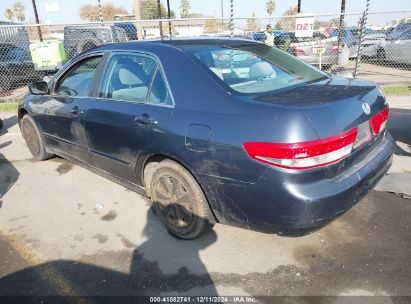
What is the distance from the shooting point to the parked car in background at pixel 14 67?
1114 cm

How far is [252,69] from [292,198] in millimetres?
1294

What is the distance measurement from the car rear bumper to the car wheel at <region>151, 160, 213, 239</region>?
9.2 inches

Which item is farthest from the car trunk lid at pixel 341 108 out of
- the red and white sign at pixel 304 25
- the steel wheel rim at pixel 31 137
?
the red and white sign at pixel 304 25

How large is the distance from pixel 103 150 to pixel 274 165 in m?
2.01

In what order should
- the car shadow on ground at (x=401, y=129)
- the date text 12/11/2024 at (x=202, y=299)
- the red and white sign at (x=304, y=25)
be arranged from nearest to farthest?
the date text 12/11/2024 at (x=202, y=299) → the car shadow on ground at (x=401, y=129) → the red and white sign at (x=304, y=25)

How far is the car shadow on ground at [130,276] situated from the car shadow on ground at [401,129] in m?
3.47

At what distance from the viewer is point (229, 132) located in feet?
8.39

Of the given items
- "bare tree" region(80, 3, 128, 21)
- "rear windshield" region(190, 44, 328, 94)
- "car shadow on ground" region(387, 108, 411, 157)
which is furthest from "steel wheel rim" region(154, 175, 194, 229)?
"bare tree" region(80, 3, 128, 21)

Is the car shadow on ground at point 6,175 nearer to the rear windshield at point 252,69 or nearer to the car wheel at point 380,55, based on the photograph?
the rear windshield at point 252,69

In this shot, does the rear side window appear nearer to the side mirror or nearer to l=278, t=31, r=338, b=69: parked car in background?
the side mirror

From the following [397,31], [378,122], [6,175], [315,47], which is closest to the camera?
[378,122]

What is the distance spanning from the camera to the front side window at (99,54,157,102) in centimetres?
329

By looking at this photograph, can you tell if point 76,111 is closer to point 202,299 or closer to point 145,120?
point 145,120

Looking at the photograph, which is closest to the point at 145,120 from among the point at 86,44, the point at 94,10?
the point at 86,44
